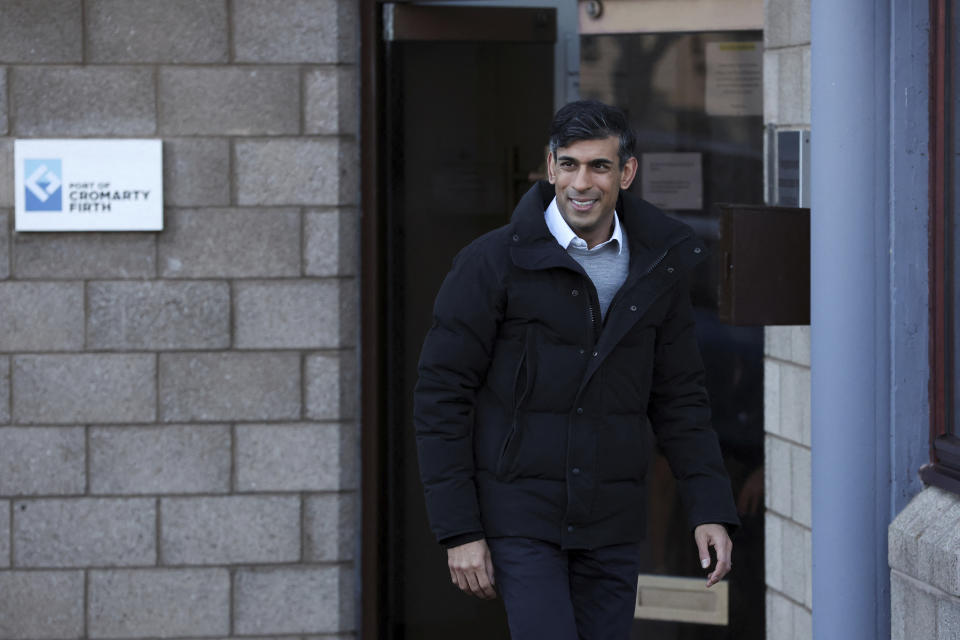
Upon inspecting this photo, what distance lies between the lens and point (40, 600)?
5.77m

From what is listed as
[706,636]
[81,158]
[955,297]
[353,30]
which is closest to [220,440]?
[81,158]

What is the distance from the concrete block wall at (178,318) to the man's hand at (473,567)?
81.1 inches

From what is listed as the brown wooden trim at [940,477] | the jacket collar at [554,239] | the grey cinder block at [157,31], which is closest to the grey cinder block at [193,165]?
the grey cinder block at [157,31]

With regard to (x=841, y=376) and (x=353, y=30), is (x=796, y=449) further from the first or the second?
(x=353, y=30)

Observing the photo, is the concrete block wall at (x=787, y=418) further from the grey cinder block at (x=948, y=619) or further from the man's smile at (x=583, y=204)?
the man's smile at (x=583, y=204)

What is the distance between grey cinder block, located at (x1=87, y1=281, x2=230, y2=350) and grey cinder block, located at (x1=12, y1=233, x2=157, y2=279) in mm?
54

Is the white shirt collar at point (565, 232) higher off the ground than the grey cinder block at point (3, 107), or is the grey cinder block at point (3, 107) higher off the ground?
the grey cinder block at point (3, 107)

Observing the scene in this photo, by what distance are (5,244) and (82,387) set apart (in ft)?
1.89

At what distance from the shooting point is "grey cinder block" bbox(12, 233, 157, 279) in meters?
5.72

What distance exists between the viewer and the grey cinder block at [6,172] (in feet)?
18.7

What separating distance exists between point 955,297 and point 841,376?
1.27 ft

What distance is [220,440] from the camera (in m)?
5.76

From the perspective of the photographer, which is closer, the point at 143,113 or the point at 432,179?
the point at 143,113

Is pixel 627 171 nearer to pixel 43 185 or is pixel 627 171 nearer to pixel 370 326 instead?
pixel 370 326
